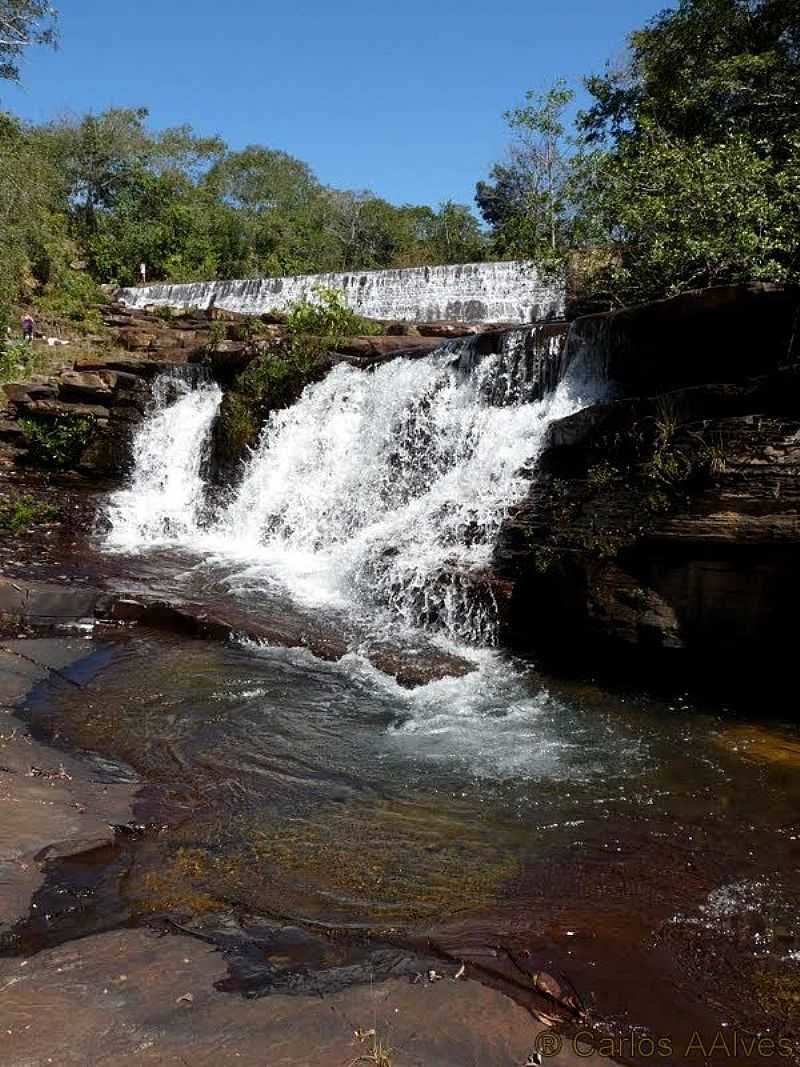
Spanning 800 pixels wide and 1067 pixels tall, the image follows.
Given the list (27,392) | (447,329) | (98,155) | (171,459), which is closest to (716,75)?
(447,329)

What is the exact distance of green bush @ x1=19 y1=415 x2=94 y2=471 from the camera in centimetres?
Result: 1605

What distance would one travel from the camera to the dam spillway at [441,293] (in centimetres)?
2044

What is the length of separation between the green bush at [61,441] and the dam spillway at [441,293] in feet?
20.2

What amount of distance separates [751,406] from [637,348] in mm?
3182

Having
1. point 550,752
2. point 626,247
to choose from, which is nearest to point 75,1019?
point 550,752

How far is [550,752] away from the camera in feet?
18.1

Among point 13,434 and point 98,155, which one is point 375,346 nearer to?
point 13,434

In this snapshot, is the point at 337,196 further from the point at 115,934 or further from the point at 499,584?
the point at 115,934

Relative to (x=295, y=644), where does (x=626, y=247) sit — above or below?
above

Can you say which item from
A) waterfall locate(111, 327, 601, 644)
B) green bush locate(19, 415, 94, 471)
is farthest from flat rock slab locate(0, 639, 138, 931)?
green bush locate(19, 415, 94, 471)

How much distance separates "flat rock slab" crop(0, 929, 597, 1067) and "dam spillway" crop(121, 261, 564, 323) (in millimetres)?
18204

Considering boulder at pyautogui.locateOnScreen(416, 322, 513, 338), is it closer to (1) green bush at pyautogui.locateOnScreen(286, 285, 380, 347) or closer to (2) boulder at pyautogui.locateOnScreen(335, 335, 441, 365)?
(1) green bush at pyautogui.locateOnScreen(286, 285, 380, 347)

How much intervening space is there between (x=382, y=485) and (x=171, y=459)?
572cm

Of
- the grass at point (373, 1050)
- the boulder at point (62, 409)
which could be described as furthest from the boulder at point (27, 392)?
the grass at point (373, 1050)
